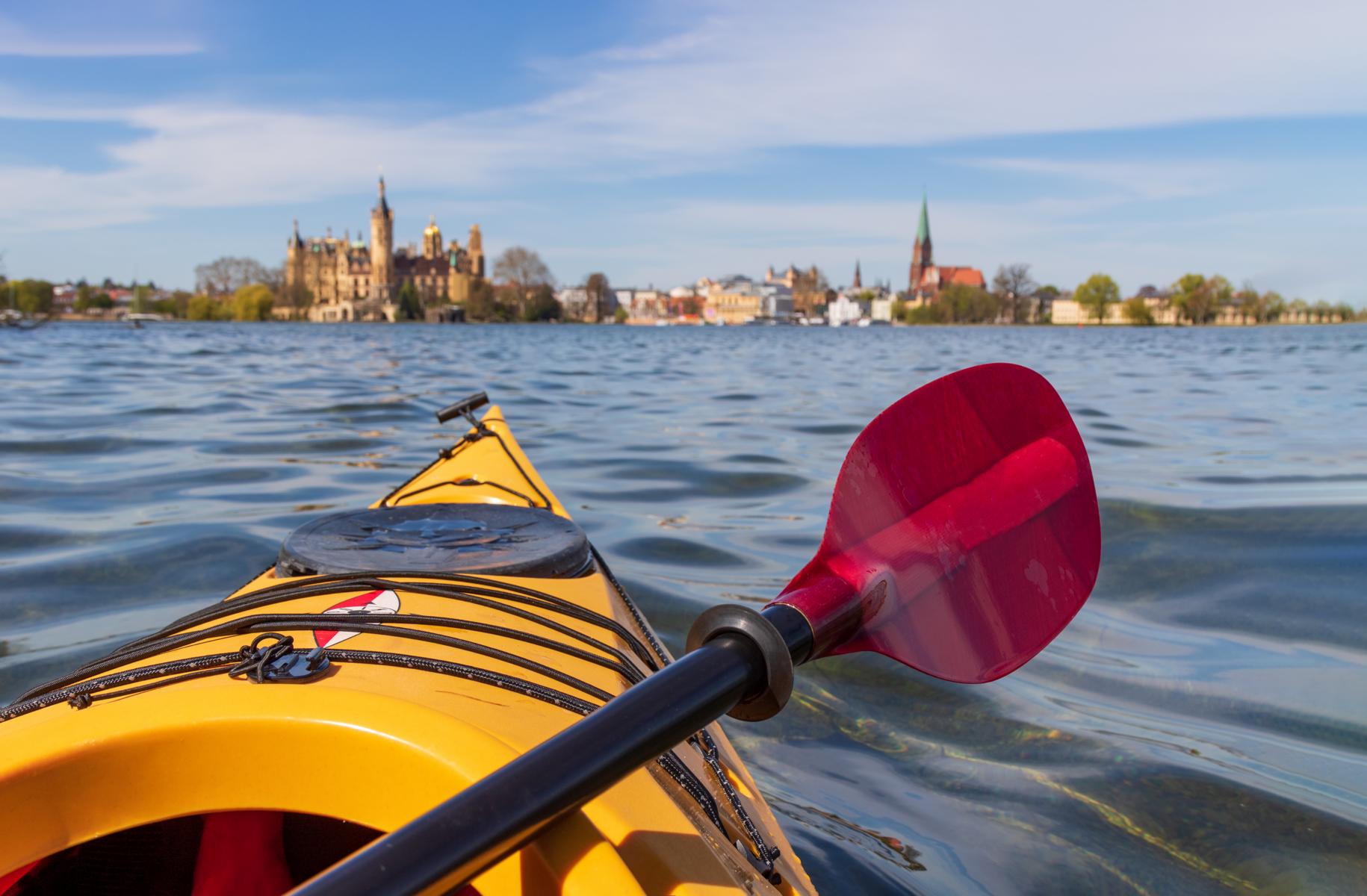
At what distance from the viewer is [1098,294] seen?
306 ft

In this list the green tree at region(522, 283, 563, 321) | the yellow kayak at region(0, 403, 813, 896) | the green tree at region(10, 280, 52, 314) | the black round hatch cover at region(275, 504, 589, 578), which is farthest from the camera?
the green tree at region(522, 283, 563, 321)

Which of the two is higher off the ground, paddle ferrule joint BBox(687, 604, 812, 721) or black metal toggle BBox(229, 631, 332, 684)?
paddle ferrule joint BBox(687, 604, 812, 721)

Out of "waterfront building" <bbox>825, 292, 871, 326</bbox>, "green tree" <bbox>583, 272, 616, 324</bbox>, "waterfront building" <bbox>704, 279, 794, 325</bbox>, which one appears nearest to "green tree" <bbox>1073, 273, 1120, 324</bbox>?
"waterfront building" <bbox>825, 292, 871, 326</bbox>

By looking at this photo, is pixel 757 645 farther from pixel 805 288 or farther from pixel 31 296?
pixel 805 288

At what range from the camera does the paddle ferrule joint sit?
84 cm

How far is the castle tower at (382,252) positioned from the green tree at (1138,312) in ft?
225

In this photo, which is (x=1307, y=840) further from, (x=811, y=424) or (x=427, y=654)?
(x=811, y=424)

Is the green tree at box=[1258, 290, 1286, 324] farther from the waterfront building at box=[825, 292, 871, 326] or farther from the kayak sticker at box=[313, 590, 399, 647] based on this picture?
the kayak sticker at box=[313, 590, 399, 647]

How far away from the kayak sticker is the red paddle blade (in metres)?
0.68

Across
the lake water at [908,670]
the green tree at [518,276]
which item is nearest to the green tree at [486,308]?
the green tree at [518,276]

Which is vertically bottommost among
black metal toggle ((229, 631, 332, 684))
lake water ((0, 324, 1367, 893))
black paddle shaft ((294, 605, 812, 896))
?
lake water ((0, 324, 1367, 893))

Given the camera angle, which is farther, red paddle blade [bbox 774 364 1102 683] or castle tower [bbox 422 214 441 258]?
castle tower [bbox 422 214 441 258]

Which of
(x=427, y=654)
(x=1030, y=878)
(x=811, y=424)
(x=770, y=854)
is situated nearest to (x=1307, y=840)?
(x=1030, y=878)

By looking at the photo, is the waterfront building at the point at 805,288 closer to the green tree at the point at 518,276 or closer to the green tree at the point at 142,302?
the green tree at the point at 518,276
